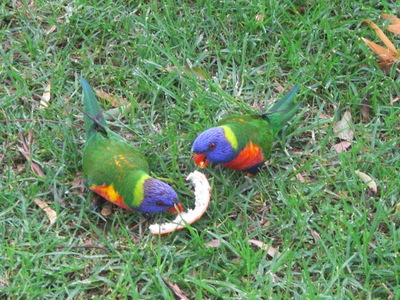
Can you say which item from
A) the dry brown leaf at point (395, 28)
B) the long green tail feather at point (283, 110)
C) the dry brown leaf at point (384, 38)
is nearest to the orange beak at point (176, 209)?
the long green tail feather at point (283, 110)

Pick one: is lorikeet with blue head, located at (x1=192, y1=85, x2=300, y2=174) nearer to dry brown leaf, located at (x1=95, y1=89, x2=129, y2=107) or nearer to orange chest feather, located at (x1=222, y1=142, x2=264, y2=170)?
orange chest feather, located at (x1=222, y1=142, x2=264, y2=170)

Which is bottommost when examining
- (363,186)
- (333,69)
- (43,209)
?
(43,209)

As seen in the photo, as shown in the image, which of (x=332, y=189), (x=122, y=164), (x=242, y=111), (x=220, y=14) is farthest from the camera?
(x=220, y=14)

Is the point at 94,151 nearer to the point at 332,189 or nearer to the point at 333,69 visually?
the point at 332,189

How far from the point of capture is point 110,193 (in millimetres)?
3309

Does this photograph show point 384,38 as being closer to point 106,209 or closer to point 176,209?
point 176,209

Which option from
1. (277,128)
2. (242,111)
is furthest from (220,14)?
(277,128)

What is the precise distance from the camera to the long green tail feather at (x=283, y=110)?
3611mm

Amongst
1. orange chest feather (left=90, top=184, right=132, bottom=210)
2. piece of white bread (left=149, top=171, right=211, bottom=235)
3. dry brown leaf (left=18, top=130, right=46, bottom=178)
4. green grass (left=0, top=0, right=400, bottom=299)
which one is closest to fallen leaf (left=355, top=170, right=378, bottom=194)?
green grass (left=0, top=0, right=400, bottom=299)

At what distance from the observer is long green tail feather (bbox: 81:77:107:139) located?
3502mm

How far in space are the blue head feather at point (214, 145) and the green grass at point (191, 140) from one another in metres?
0.29

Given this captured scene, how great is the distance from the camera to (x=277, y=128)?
3.62 m

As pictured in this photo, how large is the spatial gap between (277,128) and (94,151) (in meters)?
1.14

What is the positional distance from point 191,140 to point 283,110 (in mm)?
616
